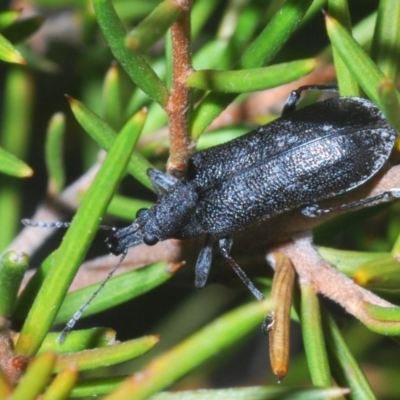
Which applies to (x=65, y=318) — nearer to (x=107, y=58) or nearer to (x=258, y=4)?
(x=258, y=4)

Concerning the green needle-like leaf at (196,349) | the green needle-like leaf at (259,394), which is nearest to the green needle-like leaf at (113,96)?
the green needle-like leaf at (259,394)

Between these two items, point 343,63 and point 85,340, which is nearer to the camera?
point 85,340

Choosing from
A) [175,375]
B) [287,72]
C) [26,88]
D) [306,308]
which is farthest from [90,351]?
[26,88]

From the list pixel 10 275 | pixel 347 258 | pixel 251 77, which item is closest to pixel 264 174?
pixel 347 258

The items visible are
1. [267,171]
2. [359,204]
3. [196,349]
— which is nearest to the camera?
[196,349]

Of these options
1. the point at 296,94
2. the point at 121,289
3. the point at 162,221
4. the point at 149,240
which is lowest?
the point at 121,289

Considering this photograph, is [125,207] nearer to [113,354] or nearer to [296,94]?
[296,94]
